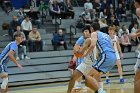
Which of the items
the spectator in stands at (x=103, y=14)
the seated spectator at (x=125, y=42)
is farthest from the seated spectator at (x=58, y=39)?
the spectator in stands at (x=103, y=14)

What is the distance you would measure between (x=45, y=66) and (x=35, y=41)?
52.3 inches

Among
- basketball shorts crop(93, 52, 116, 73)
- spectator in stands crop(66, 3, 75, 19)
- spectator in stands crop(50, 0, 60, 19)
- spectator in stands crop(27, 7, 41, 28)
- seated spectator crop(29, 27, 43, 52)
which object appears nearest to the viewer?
basketball shorts crop(93, 52, 116, 73)

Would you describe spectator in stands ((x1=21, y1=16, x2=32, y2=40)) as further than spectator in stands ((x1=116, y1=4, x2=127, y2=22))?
No

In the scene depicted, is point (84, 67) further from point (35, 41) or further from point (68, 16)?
point (68, 16)

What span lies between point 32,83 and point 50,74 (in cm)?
147

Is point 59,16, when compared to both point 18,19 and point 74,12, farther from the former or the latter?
point 18,19

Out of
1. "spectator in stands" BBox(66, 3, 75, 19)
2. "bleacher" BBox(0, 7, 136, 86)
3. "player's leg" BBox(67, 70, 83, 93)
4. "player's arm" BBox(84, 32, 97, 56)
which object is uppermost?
"player's arm" BBox(84, 32, 97, 56)

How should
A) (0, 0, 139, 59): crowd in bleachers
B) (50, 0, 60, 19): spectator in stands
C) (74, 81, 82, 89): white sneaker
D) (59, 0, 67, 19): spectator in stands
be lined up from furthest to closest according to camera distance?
(59, 0, 67, 19): spectator in stands
(50, 0, 60, 19): spectator in stands
(0, 0, 139, 59): crowd in bleachers
(74, 81, 82, 89): white sneaker

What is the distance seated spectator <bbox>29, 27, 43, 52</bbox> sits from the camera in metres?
17.1

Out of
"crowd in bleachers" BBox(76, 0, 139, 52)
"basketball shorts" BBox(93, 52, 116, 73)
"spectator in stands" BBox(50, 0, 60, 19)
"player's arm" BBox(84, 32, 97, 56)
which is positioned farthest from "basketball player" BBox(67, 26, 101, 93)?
"spectator in stands" BBox(50, 0, 60, 19)

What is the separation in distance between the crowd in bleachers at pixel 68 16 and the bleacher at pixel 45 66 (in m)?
0.39

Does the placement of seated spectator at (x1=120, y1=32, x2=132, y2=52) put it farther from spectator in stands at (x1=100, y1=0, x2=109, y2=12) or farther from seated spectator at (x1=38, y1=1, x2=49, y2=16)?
seated spectator at (x1=38, y1=1, x2=49, y2=16)

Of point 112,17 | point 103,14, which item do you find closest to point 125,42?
point 112,17

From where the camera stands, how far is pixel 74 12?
21219 millimetres
